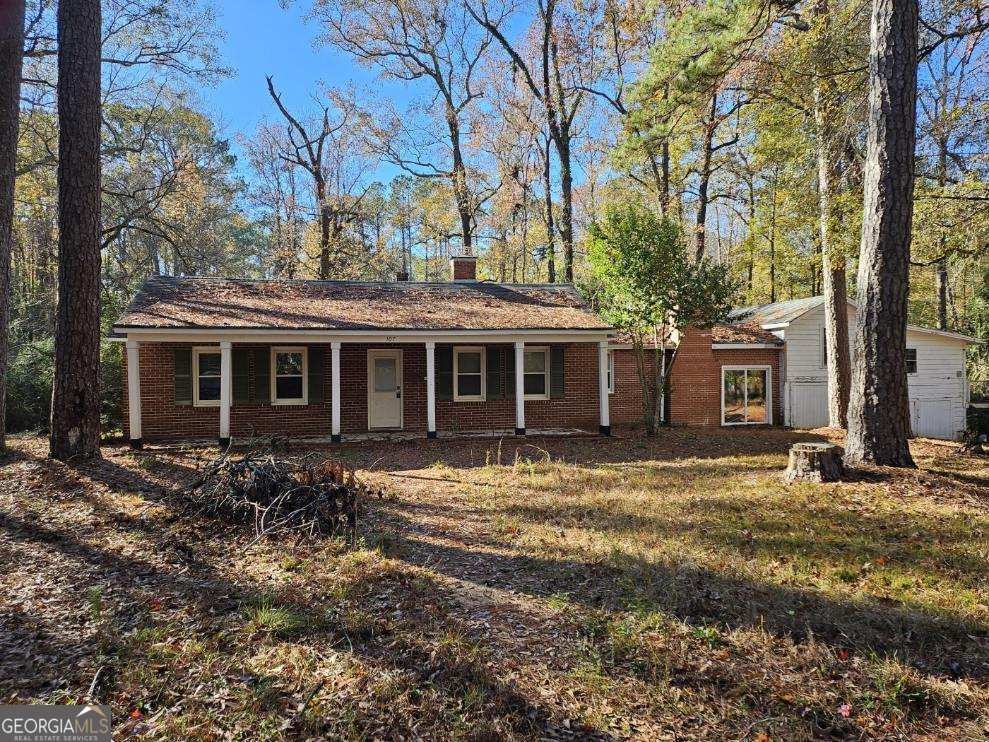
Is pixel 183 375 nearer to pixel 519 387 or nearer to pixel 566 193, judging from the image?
pixel 519 387

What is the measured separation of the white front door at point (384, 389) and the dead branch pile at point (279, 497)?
7.03 m

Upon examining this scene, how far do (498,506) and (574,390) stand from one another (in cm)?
776

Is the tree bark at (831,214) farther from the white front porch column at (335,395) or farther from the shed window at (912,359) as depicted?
the white front porch column at (335,395)

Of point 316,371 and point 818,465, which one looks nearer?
point 818,465

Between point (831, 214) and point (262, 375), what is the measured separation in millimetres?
13700

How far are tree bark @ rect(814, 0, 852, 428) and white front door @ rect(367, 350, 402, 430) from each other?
10.4 m

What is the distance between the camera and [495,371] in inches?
540

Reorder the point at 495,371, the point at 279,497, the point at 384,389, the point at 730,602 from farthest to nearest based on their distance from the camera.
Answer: the point at 495,371, the point at 384,389, the point at 279,497, the point at 730,602

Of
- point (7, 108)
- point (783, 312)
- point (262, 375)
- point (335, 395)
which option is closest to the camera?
point (7, 108)

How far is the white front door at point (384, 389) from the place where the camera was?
13.4m

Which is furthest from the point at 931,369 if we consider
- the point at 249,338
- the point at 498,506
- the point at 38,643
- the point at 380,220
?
the point at 380,220

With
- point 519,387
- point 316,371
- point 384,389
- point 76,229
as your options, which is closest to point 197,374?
point 316,371

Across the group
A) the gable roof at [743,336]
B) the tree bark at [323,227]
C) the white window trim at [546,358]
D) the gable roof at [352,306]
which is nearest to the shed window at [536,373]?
the white window trim at [546,358]

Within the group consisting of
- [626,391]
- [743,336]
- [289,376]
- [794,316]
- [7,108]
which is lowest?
[626,391]
